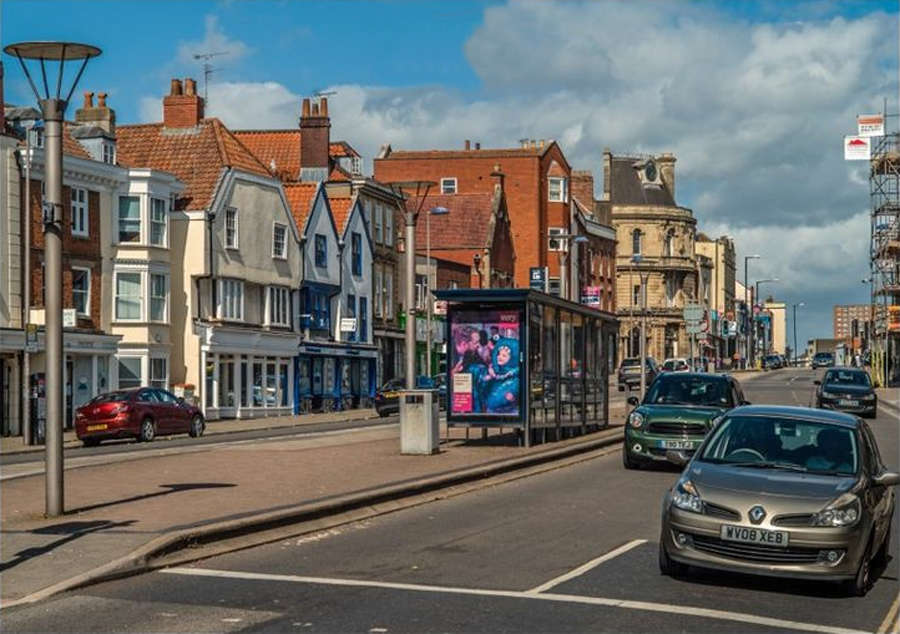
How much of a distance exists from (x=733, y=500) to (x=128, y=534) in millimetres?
5902

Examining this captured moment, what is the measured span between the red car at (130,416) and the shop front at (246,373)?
12.6m

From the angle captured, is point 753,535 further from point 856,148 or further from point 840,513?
point 856,148

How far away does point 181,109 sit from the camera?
5766 cm

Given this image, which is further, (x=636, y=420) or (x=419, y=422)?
(x=419, y=422)

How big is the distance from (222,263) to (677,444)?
1297 inches

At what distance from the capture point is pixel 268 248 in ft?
187

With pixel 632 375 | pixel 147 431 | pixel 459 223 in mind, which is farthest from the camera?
pixel 459 223

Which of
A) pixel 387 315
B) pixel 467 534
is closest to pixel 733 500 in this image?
pixel 467 534

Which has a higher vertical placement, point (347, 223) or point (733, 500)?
point (347, 223)

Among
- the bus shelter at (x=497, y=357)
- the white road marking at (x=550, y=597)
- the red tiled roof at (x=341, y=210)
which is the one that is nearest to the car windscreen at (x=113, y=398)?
the bus shelter at (x=497, y=357)

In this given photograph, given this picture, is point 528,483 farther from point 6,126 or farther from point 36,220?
point 6,126

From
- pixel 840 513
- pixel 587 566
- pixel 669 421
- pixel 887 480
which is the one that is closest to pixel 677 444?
pixel 669 421

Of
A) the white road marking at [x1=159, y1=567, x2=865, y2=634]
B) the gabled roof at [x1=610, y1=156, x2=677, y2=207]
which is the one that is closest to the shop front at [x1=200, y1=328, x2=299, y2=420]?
the white road marking at [x1=159, y1=567, x2=865, y2=634]

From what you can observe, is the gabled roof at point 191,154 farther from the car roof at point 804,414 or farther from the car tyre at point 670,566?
the car tyre at point 670,566
